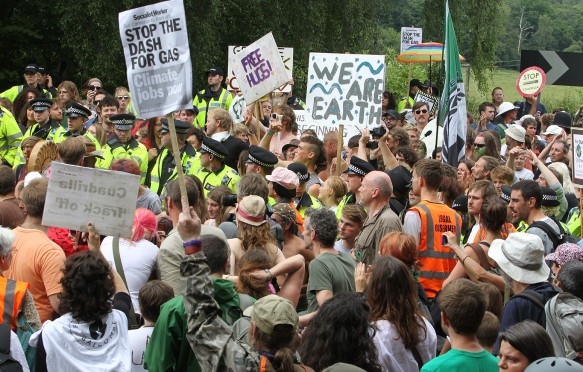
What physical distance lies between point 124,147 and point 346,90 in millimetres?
2620

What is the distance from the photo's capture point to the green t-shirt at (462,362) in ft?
17.7

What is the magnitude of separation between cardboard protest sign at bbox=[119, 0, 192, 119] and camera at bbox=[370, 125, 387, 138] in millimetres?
4845

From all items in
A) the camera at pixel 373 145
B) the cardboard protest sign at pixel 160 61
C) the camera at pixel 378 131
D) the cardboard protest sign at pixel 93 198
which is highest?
the cardboard protest sign at pixel 160 61

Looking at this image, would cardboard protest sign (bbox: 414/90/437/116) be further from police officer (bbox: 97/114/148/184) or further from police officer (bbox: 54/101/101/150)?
police officer (bbox: 54/101/101/150)

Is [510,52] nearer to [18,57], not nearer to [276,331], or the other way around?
[18,57]

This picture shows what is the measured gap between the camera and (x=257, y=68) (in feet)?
41.4

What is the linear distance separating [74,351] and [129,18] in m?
2.23

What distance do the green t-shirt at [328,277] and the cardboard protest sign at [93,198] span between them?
128 centimetres

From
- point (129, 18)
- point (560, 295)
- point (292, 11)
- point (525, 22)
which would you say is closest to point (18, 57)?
point (292, 11)

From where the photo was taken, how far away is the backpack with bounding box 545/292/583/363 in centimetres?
572

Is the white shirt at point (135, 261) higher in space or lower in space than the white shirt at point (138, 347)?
higher

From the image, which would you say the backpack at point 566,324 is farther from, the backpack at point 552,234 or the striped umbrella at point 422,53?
the striped umbrella at point 422,53

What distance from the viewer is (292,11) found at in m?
25.5

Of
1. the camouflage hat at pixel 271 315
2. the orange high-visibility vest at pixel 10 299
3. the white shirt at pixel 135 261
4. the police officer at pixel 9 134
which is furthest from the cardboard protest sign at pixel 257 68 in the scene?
the camouflage hat at pixel 271 315
